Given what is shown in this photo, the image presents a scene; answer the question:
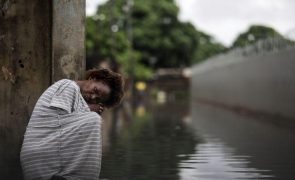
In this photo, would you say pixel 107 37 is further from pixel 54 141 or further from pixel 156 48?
pixel 156 48

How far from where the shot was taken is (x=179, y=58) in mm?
80562

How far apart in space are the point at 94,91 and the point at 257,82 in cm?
2099

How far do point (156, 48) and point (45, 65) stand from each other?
226 ft

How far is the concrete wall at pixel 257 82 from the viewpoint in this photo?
21078 mm

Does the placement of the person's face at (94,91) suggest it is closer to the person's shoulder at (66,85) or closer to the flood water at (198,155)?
the person's shoulder at (66,85)

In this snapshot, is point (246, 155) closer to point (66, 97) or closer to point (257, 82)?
point (66, 97)

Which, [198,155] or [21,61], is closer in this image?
[21,61]

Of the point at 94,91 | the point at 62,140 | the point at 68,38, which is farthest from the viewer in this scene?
the point at 68,38

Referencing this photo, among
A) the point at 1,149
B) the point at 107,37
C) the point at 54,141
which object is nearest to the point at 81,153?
the point at 54,141

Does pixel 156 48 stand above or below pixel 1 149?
above

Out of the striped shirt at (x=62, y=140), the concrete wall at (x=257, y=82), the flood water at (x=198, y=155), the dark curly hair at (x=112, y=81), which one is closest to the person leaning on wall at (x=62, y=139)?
the striped shirt at (x=62, y=140)

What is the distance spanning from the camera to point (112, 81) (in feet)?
21.2

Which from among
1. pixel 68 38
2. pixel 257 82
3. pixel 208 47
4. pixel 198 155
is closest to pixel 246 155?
pixel 198 155

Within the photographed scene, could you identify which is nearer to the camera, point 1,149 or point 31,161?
point 31,161
